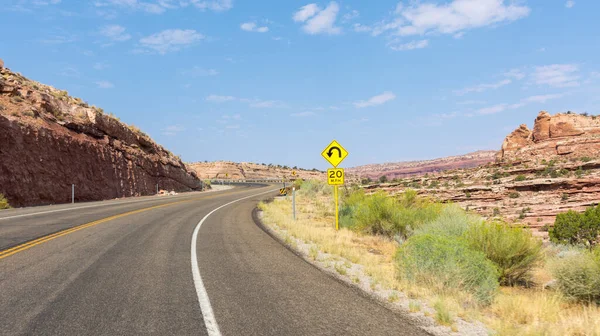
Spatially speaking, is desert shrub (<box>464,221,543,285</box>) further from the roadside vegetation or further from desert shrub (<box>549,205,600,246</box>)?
desert shrub (<box>549,205,600,246</box>)

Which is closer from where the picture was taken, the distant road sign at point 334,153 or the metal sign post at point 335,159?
the metal sign post at point 335,159

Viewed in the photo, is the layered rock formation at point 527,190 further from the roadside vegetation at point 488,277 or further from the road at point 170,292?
the road at point 170,292

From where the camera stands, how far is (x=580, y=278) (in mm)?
6895

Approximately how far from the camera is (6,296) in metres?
5.86

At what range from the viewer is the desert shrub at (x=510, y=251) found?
27.8 feet

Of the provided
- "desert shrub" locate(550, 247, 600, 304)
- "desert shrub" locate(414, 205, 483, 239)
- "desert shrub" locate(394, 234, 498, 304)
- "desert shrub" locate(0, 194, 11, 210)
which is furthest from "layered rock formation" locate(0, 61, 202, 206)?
"desert shrub" locate(550, 247, 600, 304)

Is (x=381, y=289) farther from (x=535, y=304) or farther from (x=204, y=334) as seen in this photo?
(x=204, y=334)

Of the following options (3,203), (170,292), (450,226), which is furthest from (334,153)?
(3,203)

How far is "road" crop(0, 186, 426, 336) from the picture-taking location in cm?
477

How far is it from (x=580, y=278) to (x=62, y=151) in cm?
3081

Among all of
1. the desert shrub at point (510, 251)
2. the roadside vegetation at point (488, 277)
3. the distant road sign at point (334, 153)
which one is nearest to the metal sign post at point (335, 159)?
the distant road sign at point (334, 153)

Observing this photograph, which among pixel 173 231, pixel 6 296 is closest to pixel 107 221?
pixel 173 231

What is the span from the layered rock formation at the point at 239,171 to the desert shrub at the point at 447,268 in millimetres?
91100

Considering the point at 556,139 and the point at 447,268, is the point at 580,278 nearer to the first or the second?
the point at 447,268
